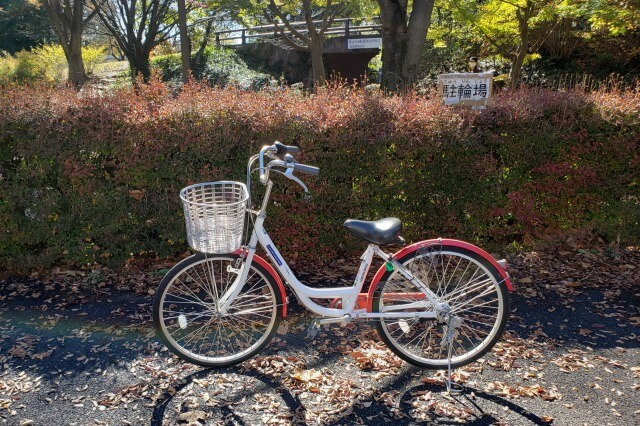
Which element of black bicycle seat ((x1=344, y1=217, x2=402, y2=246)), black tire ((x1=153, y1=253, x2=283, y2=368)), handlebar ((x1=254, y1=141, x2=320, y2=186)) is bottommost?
Answer: black tire ((x1=153, y1=253, x2=283, y2=368))

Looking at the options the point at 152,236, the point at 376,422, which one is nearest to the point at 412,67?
the point at 152,236

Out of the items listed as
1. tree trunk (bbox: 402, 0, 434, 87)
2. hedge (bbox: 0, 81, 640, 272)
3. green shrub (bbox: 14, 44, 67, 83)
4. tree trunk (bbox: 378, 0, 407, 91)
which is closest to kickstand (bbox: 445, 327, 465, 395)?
hedge (bbox: 0, 81, 640, 272)

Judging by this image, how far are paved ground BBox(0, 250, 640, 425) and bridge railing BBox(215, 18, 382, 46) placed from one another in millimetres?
23301

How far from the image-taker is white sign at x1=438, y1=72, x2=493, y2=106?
5383 mm

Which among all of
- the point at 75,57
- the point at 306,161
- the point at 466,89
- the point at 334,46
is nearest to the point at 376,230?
the point at 306,161

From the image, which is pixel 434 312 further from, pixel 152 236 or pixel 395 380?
pixel 152 236

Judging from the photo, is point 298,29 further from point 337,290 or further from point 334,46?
point 337,290

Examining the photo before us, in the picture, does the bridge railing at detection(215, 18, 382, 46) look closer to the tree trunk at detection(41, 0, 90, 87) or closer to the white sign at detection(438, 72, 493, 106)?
the tree trunk at detection(41, 0, 90, 87)

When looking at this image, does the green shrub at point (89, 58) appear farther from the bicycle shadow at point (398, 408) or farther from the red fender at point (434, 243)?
the red fender at point (434, 243)

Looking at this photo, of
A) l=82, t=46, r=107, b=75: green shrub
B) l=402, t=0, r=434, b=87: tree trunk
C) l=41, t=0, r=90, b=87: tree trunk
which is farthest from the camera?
l=82, t=46, r=107, b=75: green shrub

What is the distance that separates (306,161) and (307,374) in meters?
1.96

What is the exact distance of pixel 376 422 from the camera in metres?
3.05

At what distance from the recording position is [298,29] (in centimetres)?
2669

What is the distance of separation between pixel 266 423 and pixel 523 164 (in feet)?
11.7
